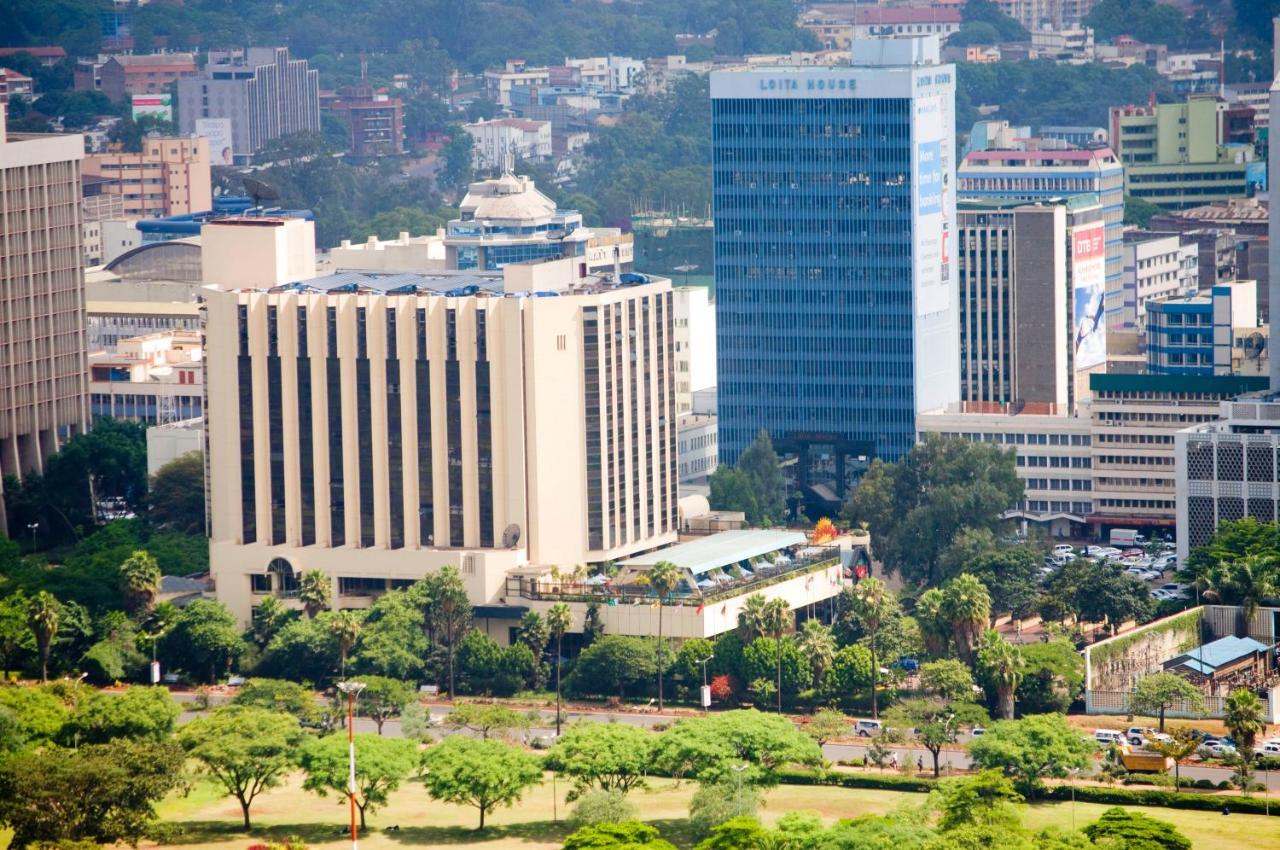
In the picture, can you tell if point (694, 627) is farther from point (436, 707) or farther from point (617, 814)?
point (617, 814)

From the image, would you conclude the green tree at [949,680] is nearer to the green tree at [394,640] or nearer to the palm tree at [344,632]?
the green tree at [394,640]

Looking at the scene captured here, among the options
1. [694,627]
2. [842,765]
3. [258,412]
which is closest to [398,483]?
[258,412]

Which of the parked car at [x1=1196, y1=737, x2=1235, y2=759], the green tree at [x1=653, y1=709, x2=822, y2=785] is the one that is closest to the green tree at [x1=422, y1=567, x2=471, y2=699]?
the green tree at [x1=653, y1=709, x2=822, y2=785]

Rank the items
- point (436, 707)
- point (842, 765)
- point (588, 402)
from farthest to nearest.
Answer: point (588, 402)
point (436, 707)
point (842, 765)

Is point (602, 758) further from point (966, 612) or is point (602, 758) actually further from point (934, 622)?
point (934, 622)

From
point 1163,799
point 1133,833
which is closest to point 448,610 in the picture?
point 1163,799
